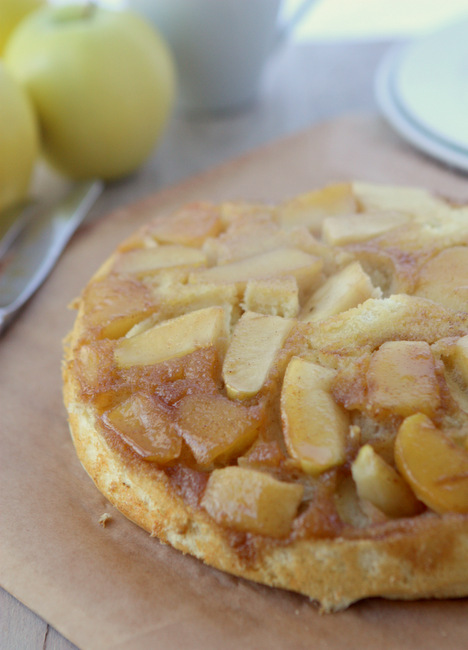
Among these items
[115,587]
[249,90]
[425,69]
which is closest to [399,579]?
[115,587]

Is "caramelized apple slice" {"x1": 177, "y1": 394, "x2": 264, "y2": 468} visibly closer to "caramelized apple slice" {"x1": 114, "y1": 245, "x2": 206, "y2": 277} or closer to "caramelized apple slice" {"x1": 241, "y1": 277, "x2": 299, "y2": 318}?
"caramelized apple slice" {"x1": 241, "y1": 277, "x2": 299, "y2": 318}

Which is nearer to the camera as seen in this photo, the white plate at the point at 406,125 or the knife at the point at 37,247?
the knife at the point at 37,247

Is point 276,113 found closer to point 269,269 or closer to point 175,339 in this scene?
point 269,269

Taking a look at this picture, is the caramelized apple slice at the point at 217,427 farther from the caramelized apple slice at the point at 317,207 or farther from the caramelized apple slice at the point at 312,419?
the caramelized apple slice at the point at 317,207

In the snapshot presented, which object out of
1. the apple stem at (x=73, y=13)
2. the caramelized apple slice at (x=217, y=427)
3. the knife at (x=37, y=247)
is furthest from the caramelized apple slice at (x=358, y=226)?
the apple stem at (x=73, y=13)

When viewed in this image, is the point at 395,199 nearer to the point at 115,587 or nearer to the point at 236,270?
the point at 236,270
